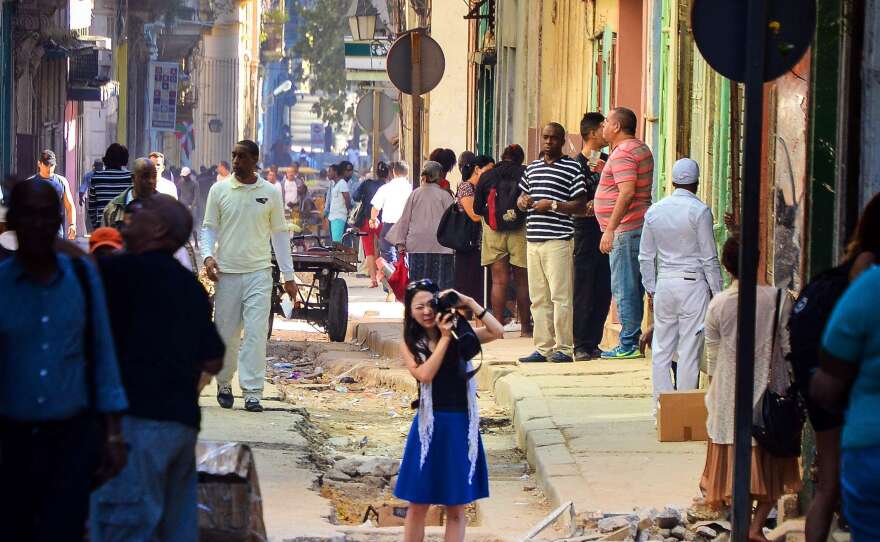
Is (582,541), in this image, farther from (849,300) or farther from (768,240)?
(849,300)

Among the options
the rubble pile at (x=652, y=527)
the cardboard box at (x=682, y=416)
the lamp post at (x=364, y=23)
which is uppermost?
the lamp post at (x=364, y=23)

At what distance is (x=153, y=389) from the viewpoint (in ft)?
18.2

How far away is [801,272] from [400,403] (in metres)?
6.67

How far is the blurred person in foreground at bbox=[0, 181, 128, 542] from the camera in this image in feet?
16.8

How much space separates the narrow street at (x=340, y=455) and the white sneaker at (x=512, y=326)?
235cm

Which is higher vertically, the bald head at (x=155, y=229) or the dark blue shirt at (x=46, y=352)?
the bald head at (x=155, y=229)

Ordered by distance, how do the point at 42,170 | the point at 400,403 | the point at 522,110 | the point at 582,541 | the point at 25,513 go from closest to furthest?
the point at 25,513, the point at 582,541, the point at 400,403, the point at 42,170, the point at 522,110

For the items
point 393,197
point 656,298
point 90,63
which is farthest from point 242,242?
point 90,63

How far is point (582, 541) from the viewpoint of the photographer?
7812 mm

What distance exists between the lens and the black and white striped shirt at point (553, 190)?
45.3 ft

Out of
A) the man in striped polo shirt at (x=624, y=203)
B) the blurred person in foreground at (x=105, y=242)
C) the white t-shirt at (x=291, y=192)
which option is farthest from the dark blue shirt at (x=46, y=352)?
the white t-shirt at (x=291, y=192)

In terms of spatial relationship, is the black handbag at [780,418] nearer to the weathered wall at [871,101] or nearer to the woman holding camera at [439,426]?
the weathered wall at [871,101]

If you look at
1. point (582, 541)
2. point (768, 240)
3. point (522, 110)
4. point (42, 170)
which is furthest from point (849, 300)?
point (522, 110)

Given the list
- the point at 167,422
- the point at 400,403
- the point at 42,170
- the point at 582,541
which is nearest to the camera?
the point at 167,422
